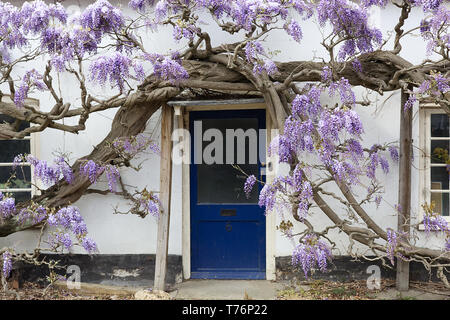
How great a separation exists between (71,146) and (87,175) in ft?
2.44

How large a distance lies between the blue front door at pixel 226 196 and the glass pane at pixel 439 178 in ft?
7.07

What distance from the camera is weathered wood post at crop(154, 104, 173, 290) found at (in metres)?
5.50

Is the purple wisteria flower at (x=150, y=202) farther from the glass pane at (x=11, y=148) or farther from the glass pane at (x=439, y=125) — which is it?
the glass pane at (x=439, y=125)

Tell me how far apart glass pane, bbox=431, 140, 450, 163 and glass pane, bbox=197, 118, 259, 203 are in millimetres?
2211

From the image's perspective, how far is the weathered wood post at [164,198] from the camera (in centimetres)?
550

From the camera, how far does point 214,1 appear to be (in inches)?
201

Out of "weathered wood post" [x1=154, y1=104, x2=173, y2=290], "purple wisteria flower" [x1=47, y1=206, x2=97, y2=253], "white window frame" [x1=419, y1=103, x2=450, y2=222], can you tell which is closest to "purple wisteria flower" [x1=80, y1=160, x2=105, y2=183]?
"purple wisteria flower" [x1=47, y1=206, x2=97, y2=253]

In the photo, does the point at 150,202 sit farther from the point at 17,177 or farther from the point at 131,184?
the point at 17,177

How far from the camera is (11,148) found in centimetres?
620

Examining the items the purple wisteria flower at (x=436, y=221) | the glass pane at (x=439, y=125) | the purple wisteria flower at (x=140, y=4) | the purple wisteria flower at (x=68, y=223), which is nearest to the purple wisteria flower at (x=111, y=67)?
the purple wisteria flower at (x=140, y=4)

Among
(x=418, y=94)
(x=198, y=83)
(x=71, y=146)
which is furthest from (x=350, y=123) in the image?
(x=71, y=146)

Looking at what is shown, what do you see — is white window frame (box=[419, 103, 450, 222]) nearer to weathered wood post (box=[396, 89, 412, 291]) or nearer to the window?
weathered wood post (box=[396, 89, 412, 291])

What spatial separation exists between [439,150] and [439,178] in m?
0.35

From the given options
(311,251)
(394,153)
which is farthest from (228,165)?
(394,153)
